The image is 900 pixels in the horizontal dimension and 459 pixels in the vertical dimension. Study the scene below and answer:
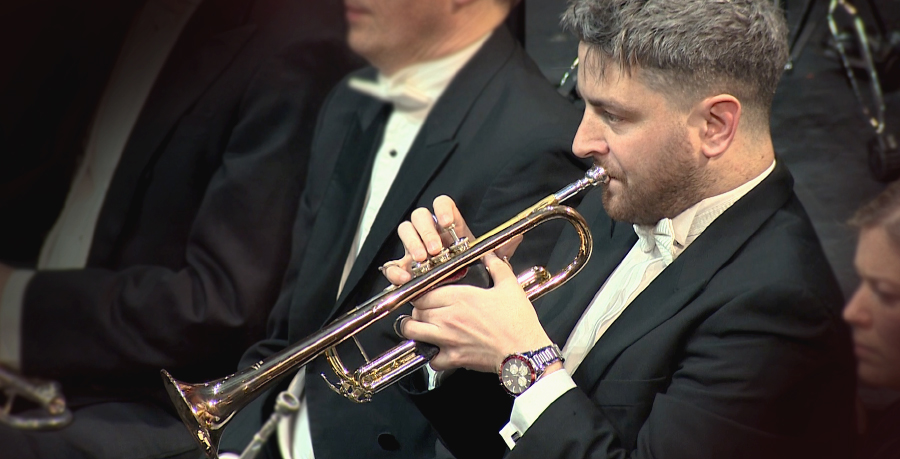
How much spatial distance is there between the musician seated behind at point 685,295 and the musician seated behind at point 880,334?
2.1 inches

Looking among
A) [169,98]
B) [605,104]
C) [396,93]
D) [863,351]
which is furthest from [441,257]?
[169,98]

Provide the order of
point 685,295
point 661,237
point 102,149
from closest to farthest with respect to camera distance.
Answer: point 685,295 < point 661,237 < point 102,149

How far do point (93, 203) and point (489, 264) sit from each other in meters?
1.31

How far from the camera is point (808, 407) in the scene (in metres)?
1.67

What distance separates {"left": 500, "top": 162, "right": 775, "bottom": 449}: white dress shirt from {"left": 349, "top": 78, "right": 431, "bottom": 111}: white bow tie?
711mm

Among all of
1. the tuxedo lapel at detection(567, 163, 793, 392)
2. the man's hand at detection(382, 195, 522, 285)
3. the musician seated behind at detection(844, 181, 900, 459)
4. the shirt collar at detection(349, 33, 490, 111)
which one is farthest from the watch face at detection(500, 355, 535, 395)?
the shirt collar at detection(349, 33, 490, 111)

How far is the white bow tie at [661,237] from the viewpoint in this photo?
1.81 meters

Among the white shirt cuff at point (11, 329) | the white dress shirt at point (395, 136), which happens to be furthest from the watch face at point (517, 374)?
the white shirt cuff at point (11, 329)

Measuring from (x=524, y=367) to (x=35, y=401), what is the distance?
154 centimetres

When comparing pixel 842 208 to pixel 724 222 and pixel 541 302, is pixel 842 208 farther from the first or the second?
pixel 541 302

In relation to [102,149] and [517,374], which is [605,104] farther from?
[102,149]

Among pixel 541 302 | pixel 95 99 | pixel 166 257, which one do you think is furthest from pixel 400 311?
pixel 95 99

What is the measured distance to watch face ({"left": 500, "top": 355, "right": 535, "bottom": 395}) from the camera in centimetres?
167

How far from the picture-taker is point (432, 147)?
223 centimetres
